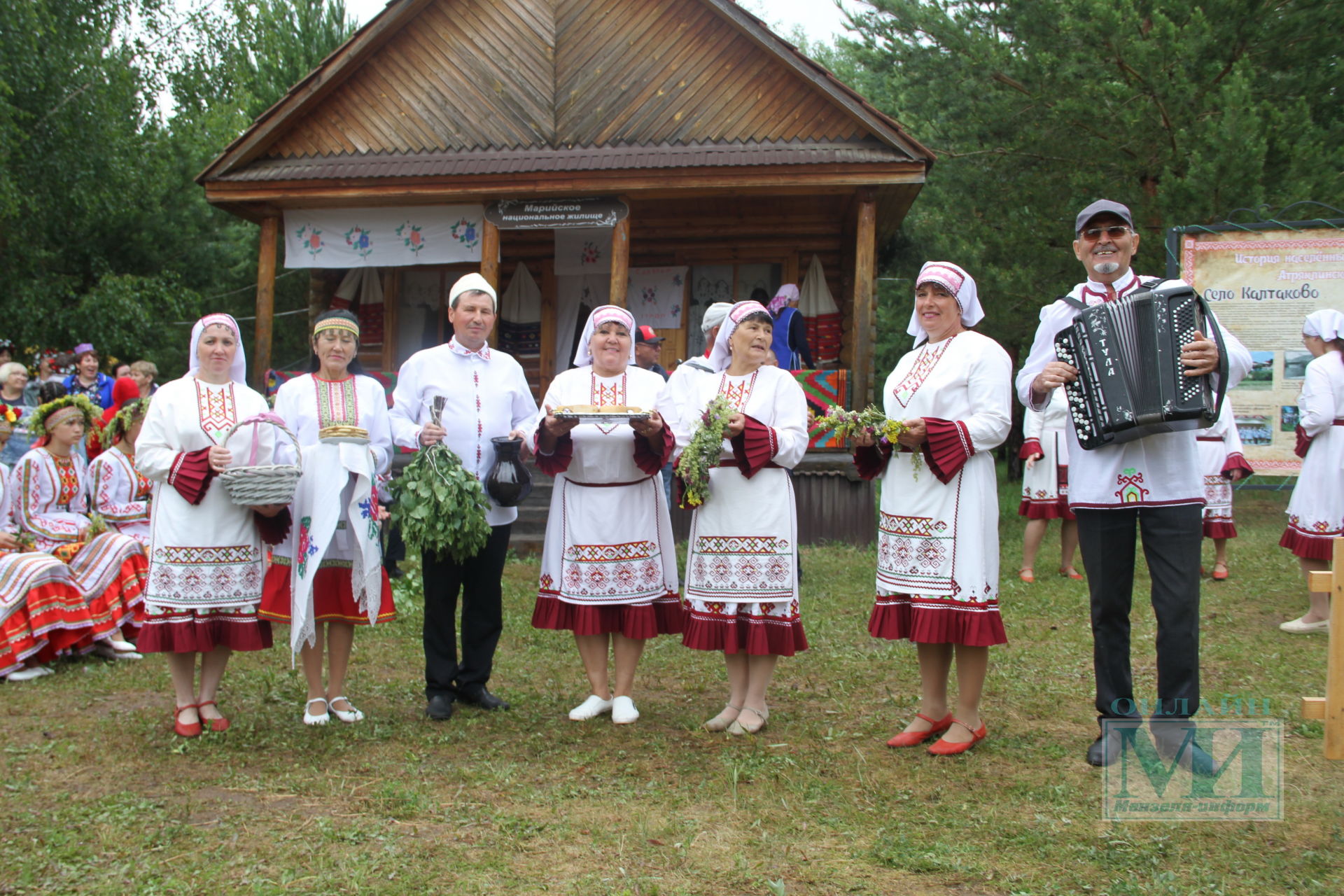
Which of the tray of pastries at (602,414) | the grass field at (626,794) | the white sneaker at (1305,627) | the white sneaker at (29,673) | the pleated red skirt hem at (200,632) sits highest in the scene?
the tray of pastries at (602,414)

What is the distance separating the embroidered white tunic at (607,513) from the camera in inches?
201

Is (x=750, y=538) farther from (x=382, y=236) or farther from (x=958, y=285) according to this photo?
(x=382, y=236)

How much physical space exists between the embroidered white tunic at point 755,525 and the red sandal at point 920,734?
704mm

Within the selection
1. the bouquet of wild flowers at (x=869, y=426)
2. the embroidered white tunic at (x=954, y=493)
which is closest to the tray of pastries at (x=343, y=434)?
the bouquet of wild flowers at (x=869, y=426)

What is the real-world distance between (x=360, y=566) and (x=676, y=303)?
927 cm

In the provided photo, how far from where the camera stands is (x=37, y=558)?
6.64 meters

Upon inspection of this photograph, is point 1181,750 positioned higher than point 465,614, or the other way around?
point 465,614

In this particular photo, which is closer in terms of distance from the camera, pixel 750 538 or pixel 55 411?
pixel 750 538

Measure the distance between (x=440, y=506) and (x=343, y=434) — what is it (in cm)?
55

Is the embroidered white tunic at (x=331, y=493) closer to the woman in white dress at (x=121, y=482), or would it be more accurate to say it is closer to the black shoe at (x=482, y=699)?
the black shoe at (x=482, y=699)

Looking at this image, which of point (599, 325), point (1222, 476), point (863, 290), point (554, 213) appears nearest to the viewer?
point (599, 325)

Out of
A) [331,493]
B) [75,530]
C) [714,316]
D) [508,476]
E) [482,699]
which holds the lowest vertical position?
[482,699]

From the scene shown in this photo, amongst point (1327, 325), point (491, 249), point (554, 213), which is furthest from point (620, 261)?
point (1327, 325)

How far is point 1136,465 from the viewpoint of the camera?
4223 millimetres
